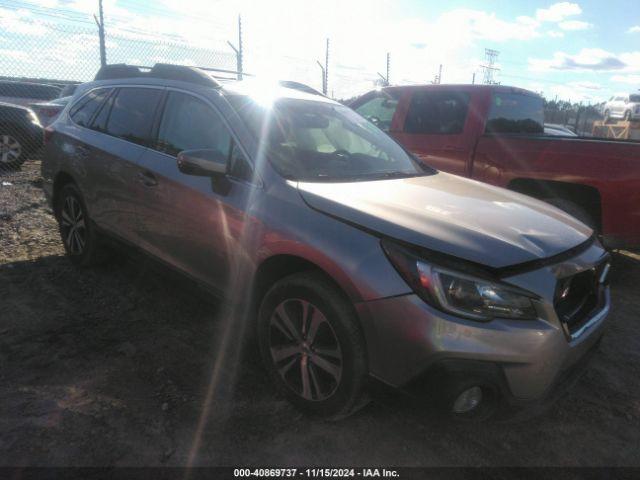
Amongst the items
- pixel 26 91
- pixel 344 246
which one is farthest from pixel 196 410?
pixel 26 91

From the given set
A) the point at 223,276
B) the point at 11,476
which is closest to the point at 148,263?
the point at 223,276

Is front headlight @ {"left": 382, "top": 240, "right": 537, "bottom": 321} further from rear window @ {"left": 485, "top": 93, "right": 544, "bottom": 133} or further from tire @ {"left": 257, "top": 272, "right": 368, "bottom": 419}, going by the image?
rear window @ {"left": 485, "top": 93, "right": 544, "bottom": 133}

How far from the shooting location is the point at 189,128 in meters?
3.21

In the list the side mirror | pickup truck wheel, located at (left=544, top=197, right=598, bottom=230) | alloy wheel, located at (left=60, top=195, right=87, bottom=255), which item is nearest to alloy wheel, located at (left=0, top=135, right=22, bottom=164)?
alloy wheel, located at (left=60, top=195, right=87, bottom=255)

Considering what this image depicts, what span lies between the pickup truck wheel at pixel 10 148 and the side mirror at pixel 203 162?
7.91 meters

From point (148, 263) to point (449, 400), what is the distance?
2430mm

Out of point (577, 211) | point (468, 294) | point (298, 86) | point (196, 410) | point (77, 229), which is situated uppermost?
point (298, 86)

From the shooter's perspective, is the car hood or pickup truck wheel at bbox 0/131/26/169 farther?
pickup truck wheel at bbox 0/131/26/169

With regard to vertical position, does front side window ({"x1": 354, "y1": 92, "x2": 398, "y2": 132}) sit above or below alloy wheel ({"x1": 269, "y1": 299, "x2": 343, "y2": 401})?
above

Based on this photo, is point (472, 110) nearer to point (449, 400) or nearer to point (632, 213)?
point (632, 213)

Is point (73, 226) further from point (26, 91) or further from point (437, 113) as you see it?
point (26, 91)

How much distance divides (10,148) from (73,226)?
5844 mm

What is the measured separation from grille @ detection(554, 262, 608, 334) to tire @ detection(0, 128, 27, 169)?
9636 millimetres

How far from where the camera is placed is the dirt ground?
2273 millimetres
